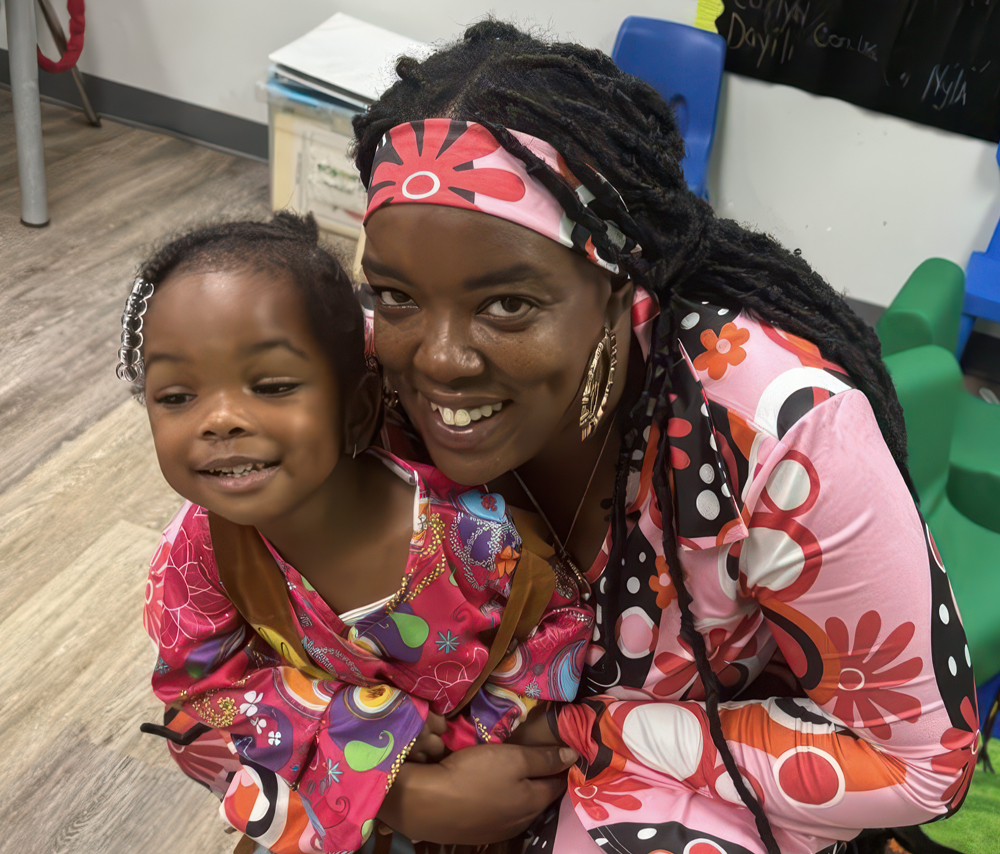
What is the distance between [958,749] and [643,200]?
65 centimetres

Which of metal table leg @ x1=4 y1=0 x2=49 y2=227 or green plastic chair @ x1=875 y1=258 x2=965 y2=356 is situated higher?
green plastic chair @ x1=875 y1=258 x2=965 y2=356

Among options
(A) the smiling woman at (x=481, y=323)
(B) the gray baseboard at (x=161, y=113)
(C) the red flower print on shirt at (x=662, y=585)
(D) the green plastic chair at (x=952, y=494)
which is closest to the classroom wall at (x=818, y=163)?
(B) the gray baseboard at (x=161, y=113)

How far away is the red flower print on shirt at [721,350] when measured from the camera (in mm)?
958

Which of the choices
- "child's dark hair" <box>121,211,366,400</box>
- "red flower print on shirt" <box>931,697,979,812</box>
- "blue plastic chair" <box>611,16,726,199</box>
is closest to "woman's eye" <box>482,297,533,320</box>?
"child's dark hair" <box>121,211,366,400</box>

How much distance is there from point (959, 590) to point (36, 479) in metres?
2.08

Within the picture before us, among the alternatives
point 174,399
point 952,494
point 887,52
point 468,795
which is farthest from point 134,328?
point 887,52

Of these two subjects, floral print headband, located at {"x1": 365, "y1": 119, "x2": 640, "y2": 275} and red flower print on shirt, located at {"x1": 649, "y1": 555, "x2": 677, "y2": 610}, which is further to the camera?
red flower print on shirt, located at {"x1": 649, "y1": 555, "x2": 677, "y2": 610}

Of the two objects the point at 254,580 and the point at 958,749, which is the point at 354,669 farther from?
the point at 958,749

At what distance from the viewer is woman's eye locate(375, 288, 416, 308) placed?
896 mm

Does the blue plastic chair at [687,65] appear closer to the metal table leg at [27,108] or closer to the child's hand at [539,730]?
the metal table leg at [27,108]

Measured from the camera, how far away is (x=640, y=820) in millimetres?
1077

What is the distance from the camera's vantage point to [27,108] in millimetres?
3082

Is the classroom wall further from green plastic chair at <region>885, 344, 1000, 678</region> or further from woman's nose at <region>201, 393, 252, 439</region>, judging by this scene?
woman's nose at <region>201, 393, 252, 439</region>

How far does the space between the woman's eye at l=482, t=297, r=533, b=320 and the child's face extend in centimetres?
19
